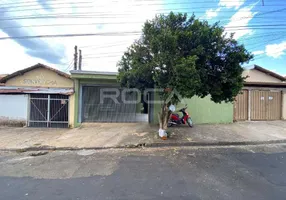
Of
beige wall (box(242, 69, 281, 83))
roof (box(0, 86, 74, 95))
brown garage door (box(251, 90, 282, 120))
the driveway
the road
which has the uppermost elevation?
beige wall (box(242, 69, 281, 83))

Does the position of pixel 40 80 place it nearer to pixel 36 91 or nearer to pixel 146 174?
pixel 36 91

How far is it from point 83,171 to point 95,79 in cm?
621

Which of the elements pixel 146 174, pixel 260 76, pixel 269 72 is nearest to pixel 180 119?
pixel 146 174

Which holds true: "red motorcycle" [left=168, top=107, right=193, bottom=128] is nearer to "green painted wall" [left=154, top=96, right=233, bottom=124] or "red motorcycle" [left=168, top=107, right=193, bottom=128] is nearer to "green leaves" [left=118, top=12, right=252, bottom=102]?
"green painted wall" [left=154, top=96, right=233, bottom=124]

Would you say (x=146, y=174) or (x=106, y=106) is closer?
(x=146, y=174)

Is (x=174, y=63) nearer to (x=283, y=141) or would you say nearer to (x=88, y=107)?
(x=283, y=141)

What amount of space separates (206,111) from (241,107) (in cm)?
274

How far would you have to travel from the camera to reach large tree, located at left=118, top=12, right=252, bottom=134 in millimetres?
5023

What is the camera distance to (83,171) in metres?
4.15

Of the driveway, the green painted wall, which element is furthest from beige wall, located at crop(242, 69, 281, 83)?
the driveway

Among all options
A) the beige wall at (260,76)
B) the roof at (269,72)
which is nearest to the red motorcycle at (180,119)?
the beige wall at (260,76)

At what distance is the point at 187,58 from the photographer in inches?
194

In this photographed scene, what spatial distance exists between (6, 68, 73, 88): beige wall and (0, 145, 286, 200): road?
508 cm

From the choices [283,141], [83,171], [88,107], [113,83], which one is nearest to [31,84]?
[88,107]
